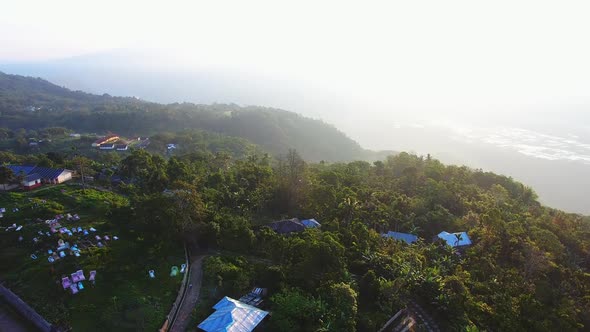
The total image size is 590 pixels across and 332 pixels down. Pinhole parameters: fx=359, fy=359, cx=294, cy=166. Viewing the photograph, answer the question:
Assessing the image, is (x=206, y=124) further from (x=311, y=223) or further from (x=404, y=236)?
(x=404, y=236)

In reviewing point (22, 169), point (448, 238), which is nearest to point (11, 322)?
point (22, 169)

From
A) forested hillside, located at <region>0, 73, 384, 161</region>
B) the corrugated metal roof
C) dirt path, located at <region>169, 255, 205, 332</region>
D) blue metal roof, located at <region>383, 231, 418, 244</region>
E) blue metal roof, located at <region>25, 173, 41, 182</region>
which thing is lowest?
forested hillside, located at <region>0, 73, 384, 161</region>

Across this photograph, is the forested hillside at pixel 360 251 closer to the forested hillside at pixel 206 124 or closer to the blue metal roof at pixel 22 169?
the blue metal roof at pixel 22 169

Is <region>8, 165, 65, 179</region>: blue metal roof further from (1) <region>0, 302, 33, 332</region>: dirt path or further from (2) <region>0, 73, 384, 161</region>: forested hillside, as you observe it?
(2) <region>0, 73, 384, 161</region>: forested hillside

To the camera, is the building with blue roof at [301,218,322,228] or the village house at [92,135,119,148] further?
the village house at [92,135,119,148]

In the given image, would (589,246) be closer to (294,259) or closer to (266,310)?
(294,259)

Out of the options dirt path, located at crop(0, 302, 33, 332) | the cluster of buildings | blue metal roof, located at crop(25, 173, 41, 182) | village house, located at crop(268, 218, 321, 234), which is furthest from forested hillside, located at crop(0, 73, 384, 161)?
dirt path, located at crop(0, 302, 33, 332)
